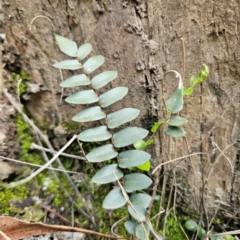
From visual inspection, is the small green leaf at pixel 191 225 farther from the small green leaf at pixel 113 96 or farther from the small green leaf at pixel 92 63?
the small green leaf at pixel 92 63

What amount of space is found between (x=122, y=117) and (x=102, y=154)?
166mm

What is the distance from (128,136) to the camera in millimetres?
949

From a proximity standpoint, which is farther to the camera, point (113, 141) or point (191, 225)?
point (191, 225)

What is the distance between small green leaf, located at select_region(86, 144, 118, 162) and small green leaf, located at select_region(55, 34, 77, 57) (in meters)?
0.42

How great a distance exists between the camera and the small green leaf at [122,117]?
3.12ft

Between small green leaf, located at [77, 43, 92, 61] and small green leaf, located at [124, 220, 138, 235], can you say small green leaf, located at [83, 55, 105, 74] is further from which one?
small green leaf, located at [124, 220, 138, 235]

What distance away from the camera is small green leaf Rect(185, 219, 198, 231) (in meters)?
1.11

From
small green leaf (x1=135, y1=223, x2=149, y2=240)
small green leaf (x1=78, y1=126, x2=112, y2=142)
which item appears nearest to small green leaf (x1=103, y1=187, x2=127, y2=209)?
small green leaf (x1=135, y1=223, x2=149, y2=240)

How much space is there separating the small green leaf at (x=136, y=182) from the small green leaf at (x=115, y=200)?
0.12 feet

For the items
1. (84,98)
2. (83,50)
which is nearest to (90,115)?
(84,98)

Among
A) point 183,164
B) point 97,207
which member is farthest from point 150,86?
point 97,207

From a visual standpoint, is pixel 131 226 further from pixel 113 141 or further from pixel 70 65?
pixel 70 65

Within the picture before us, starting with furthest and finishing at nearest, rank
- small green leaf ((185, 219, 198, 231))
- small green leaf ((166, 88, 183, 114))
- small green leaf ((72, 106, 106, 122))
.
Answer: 1. small green leaf ((185, 219, 198, 231))
2. small green leaf ((72, 106, 106, 122))
3. small green leaf ((166, 88, 183, 114))

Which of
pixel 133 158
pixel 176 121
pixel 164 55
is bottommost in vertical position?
pixel 133 158
